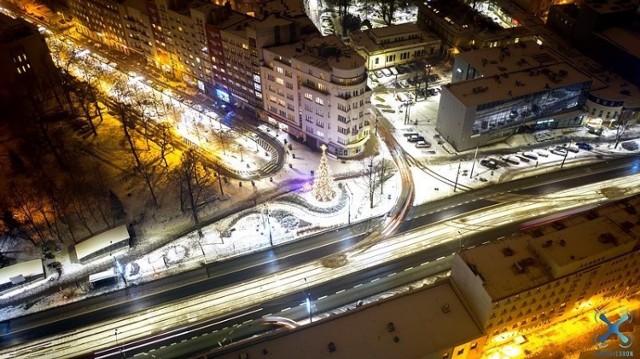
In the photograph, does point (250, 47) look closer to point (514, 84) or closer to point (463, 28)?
point (514, 84)

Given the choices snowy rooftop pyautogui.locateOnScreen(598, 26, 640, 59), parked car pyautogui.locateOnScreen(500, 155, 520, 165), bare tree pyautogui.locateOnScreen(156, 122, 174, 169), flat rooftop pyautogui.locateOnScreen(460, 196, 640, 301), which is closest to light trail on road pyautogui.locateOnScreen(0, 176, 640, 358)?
parked car pyautogui.locateOnScreen(500, 155, 520, 165)

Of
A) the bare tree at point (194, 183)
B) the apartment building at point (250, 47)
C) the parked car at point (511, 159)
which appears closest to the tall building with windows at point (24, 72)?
the bare tree at point (194, 183)

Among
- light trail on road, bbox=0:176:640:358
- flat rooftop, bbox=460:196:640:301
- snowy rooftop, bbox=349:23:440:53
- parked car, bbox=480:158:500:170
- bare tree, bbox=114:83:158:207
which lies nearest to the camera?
flat rooftop, bbox=460:196:640:301

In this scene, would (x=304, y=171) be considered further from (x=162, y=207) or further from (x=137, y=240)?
(x=137, y=240)

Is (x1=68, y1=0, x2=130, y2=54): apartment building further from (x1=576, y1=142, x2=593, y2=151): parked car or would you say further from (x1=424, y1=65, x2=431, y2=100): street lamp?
(x1=576, y1=142, x2=593, y2=151): parked car

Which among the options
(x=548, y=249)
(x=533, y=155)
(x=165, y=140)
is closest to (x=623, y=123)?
(x=533, y=155)

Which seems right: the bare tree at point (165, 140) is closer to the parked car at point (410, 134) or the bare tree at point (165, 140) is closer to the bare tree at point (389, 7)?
the parked car at point (410, 134)
